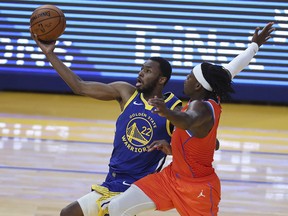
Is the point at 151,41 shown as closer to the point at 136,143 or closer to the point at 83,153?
the point at 83,153

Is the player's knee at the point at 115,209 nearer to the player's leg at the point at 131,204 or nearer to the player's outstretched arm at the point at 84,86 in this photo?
the player's leg at the point at 131,204

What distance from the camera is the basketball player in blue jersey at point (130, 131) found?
4.85 metres

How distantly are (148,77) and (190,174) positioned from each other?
2.72 ft

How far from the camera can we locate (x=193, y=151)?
14.7ft

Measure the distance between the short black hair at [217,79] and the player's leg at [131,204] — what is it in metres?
0.82

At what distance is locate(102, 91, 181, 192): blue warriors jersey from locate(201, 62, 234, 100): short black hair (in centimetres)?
52

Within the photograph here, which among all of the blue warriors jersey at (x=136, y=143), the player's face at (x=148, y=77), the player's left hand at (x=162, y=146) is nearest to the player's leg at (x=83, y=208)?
the blue warriors jersey at (x=136, y=143)

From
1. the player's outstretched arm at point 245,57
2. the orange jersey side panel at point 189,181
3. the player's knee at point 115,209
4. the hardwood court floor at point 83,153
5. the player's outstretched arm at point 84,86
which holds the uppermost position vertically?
the player's outstretched arm at point 245,57

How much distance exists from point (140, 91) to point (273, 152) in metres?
3.88

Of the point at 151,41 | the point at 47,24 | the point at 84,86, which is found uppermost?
the point at 47,24

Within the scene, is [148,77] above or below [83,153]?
above

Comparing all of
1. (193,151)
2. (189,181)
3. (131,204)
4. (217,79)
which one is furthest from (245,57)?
(131,204)

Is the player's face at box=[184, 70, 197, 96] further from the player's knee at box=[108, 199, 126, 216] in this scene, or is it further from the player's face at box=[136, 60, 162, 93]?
the player's knee at box=[108, 199, 126, 216]

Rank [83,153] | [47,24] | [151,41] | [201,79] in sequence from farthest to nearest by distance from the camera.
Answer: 1. [151,41]
2. [83,153]
3. [47,24]
4. [201,79]
